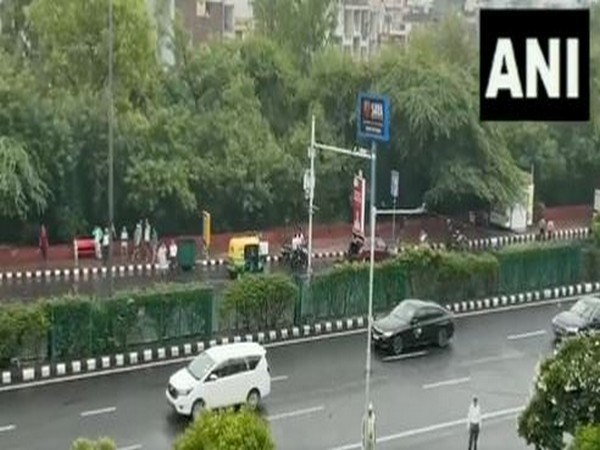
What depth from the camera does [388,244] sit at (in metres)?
32.6

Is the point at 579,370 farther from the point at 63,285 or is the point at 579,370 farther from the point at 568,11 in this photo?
the point at 63,285

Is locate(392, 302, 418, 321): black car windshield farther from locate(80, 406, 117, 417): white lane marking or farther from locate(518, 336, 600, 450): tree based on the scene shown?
locate(518, 336, 600, 450): tree

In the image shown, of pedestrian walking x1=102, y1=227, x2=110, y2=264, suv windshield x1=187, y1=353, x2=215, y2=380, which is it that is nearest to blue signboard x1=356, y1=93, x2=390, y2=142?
pedestrian walking x1=102, y1=227, x2=110, y2=264

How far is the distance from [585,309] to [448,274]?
3.20 metres

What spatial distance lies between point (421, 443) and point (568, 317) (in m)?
6.50

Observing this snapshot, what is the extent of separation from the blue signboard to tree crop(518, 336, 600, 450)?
381 inches

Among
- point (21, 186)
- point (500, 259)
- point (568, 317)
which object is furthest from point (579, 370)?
point (21, 186)

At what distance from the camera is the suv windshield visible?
18.2m

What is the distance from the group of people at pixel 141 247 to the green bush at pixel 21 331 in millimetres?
7870

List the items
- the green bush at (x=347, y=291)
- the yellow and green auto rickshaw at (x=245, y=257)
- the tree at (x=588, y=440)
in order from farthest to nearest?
the yellow and green auto rickshaw at (x=245, y=257)
the green bush at (x=347, y=291)
the tree at (x=588, y=440)

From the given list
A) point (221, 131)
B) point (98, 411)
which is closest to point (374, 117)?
point (221, 131)

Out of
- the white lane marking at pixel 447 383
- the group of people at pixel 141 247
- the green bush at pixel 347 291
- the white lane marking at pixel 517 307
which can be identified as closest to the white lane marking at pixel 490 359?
the white lane marking at pixel 447 383

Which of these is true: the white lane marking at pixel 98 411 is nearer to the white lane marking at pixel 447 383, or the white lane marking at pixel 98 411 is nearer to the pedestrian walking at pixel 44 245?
the white lane marking at pixel 447 383

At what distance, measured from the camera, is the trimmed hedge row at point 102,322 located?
20.5 m
